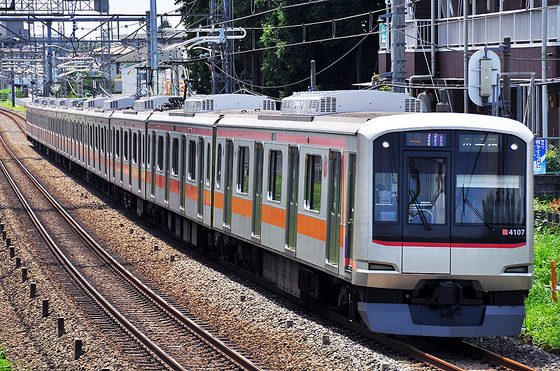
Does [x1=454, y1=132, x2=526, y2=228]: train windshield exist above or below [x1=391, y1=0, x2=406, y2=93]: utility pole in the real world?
below

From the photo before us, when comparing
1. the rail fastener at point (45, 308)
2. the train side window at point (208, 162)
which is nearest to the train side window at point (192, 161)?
the train side window at point (208, 162)

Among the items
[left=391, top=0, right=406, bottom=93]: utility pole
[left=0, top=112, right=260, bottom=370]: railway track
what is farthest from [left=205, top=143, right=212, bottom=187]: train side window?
[left=391, top=0, right=406, bottom=93]: utility pole

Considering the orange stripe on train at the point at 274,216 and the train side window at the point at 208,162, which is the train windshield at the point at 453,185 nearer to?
the orange stripe on train at the point at 274,216

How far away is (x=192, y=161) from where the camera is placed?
676 inches

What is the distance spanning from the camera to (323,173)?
35.6 ft

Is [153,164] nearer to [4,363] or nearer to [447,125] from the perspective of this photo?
[4,363]

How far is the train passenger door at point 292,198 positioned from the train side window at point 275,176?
37cm

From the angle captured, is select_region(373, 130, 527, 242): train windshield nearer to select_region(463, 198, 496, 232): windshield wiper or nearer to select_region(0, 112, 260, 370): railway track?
select_region(463, 198, 496, 232): windshield wiper

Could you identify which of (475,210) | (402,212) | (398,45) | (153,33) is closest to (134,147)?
(153,33)

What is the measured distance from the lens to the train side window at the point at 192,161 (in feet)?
55.8

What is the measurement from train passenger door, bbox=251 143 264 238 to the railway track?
177cm

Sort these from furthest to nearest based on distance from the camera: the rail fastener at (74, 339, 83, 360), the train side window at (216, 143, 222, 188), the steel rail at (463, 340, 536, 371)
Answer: the train side window at (216, 143, 222, 188), the rail fastener at (74, 339, 83, 360), the steel rail at (463, 340, 536, 371)

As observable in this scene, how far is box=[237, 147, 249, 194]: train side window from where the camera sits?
45.4 ft

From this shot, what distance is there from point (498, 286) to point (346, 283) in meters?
1.84
